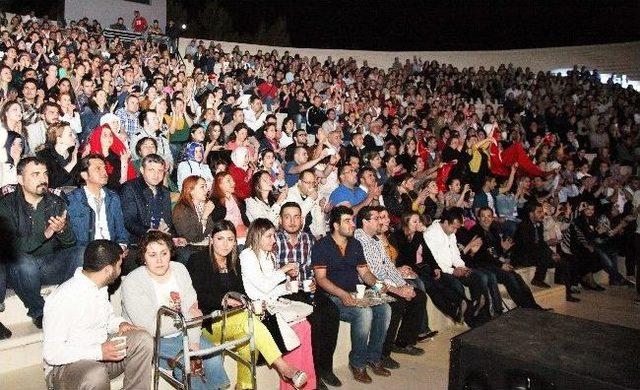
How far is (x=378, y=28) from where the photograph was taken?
96.9ft

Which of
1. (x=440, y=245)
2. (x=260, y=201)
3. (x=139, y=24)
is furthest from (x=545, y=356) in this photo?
(x=139, y=24)

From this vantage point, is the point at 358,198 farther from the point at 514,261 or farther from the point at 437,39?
the point at 437,39

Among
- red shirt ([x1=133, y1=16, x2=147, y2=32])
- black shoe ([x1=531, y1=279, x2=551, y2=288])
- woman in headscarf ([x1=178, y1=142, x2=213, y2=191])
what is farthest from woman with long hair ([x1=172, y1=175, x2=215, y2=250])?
red shirt ([x1=133, y1=16, x2=147, y2=32])

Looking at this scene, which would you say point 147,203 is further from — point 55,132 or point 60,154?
point 55,132

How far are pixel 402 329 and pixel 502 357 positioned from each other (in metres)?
3.48

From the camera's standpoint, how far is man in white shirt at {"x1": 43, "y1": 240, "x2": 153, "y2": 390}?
3033 millimetres

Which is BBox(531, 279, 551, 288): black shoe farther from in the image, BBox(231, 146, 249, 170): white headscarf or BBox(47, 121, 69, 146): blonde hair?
BBox(47, 121, 69, 146): blonde hair

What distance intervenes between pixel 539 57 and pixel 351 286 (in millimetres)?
19753

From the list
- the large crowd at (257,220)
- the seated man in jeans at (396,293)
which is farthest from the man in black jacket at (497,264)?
the seated man in jeans at (396,293)

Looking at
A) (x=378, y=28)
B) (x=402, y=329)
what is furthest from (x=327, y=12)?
(x=402, y=329)

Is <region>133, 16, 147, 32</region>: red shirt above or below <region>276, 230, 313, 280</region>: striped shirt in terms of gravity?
above

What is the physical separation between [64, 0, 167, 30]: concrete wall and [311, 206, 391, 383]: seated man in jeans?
15761 millimetres

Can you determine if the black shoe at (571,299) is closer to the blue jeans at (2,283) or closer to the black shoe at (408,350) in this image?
the black shoe at (408,350)

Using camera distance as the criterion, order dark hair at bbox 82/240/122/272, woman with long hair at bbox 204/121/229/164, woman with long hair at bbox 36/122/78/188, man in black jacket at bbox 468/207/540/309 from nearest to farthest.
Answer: dark hair at bbox 82/240/122/272 → woman with long hair at bbox 36/122/78/188 → man in black jacket at bbox 468/207/540/309 → woman with long hair at bbox 204/121/229/164
